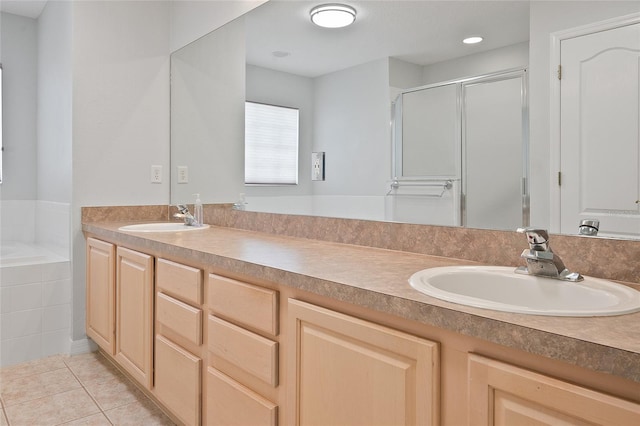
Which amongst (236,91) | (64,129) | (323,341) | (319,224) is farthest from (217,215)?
(323,341)

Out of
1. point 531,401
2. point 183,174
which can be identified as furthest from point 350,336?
point 183,174

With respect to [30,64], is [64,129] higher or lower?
lower

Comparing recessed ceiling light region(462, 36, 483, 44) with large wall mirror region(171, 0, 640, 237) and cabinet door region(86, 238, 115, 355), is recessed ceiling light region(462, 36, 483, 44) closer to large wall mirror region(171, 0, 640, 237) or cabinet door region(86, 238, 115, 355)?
large wall mirror region(171, 0, 640, 237)

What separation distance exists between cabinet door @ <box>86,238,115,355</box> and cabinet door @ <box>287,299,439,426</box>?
149 cm

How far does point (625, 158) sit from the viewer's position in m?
1.11

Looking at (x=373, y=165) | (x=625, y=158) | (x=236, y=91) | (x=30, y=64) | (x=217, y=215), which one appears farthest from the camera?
(x=30, y=64)

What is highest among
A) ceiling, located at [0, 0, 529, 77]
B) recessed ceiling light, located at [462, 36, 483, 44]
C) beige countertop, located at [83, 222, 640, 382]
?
ceiling, located at [0, 0, 529, 77]

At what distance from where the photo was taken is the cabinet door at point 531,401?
67 centimetres

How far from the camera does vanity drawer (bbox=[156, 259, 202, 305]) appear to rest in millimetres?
1651

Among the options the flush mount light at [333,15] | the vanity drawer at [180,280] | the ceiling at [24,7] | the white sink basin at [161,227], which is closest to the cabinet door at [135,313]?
the vanity drawer at [180,280]

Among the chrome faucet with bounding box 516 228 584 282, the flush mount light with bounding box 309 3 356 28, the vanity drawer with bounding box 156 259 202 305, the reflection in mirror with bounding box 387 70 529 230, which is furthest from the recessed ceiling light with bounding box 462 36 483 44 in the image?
the vanity drawer with bounding box 156 259 202 305

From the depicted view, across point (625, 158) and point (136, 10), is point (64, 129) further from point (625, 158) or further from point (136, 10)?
point (625, 158)

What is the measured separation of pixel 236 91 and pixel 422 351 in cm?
198

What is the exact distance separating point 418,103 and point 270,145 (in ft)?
3.08
